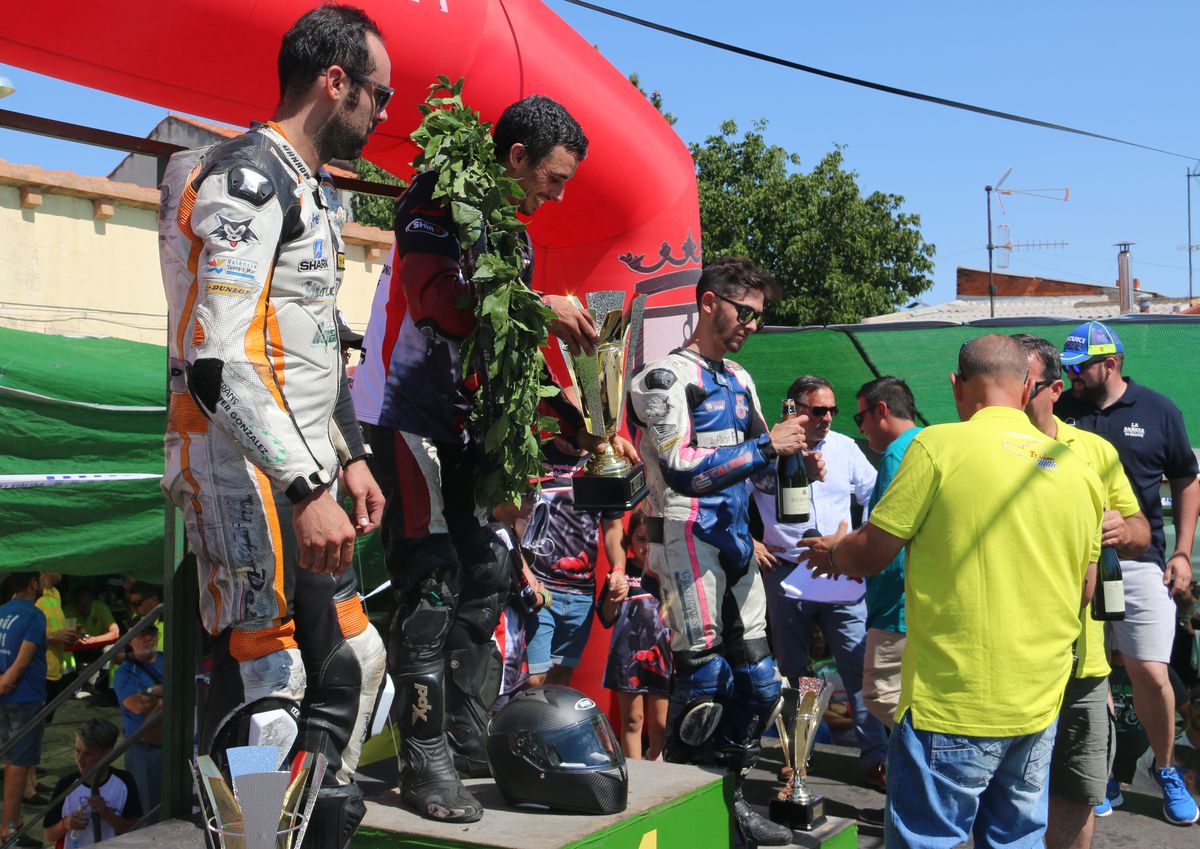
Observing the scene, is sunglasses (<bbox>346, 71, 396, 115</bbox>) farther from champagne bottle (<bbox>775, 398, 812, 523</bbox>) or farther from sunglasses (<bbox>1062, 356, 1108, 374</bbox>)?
sunglasses (<bbox>1062, 356, 1108, 374</bbox>)

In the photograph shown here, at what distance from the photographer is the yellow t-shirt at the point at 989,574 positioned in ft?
11.5

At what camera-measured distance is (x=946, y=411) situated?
8.17 meters

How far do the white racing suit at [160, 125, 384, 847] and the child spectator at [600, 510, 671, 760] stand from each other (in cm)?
366

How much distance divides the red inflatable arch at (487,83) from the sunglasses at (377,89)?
1.96 metres

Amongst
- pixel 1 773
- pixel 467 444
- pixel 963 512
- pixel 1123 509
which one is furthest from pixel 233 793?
pixel 1 773

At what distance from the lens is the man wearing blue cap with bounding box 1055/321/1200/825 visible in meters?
5.77

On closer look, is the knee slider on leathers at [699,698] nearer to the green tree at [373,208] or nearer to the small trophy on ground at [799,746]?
the small trophy on ground at [799,746]

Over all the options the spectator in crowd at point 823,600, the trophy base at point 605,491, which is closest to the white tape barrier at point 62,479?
the spectator in crowd at point 823,600

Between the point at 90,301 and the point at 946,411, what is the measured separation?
10.8 metres

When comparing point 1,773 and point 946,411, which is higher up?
point 946,411

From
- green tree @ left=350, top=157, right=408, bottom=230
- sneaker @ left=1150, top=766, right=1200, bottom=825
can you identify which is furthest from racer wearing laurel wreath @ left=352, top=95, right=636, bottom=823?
green tree @ left=350, top=157, right=408, bottom=230

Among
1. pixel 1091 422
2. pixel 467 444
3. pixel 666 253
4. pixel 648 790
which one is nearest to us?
pixel 467 444

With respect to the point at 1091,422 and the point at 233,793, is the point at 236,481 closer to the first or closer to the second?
the point at 233,793

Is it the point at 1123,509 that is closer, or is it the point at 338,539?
the point at 338,539
